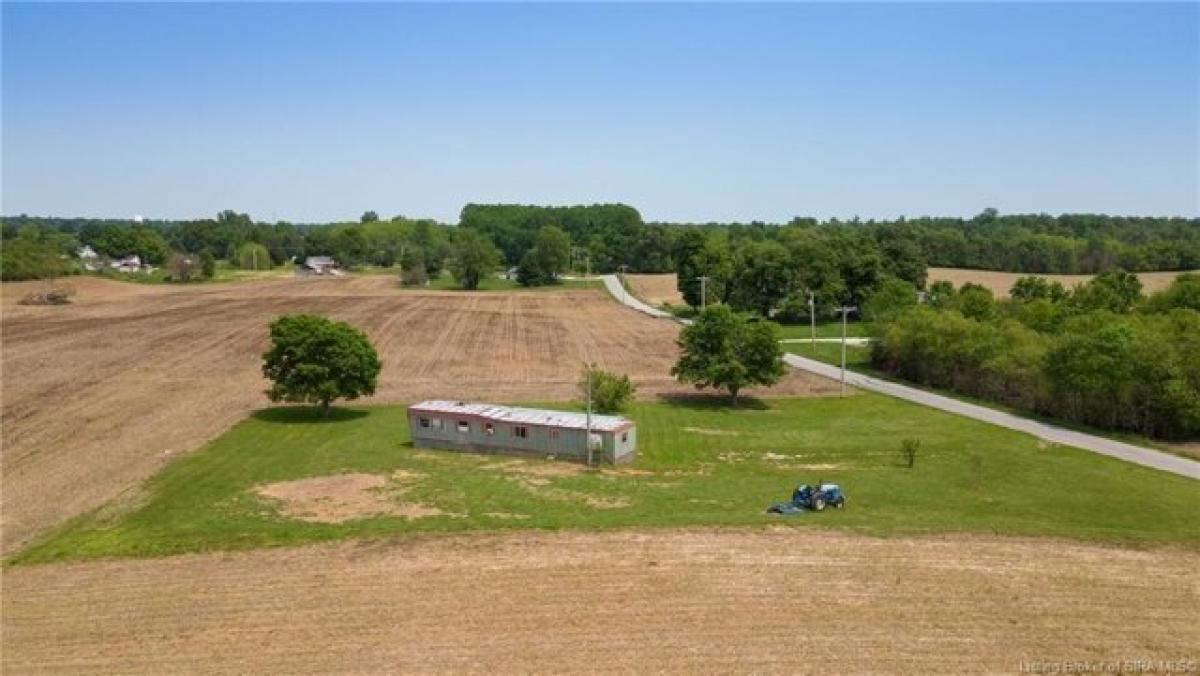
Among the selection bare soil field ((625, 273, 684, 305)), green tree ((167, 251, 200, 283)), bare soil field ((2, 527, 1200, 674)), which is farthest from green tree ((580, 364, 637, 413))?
green tree ((167, 251, 200, 283))

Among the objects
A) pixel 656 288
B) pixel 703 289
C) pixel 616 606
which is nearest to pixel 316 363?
pixel 616 606

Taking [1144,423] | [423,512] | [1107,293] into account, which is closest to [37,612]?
[423,512]

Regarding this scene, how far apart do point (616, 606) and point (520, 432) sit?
20004mm

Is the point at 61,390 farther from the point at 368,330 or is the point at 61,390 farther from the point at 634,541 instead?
the point at 634,541

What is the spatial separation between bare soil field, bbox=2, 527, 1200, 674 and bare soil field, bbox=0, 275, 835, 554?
10.5m

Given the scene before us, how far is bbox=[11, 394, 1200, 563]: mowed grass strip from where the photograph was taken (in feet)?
111

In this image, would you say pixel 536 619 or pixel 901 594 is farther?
pixel 901 594

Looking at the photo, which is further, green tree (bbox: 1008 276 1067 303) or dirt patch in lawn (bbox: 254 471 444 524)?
green tree (bbox: 1008 276 1067 303)

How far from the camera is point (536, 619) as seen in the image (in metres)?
25.9

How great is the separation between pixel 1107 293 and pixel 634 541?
2831 inches

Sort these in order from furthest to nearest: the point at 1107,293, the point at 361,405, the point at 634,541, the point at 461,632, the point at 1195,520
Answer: the point at 1107,293
the point at 361,405
the point at 1195,520
the point at 634,541
the point at 461,632

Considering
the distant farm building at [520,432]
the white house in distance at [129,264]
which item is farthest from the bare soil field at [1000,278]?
the white house in distance at [129,264]

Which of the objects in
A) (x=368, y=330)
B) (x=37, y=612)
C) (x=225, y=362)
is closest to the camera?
(x=37, y=612)

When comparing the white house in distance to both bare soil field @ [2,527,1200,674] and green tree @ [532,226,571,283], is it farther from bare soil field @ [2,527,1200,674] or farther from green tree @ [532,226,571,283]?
bare soil field @ [2,527,1200,674]
